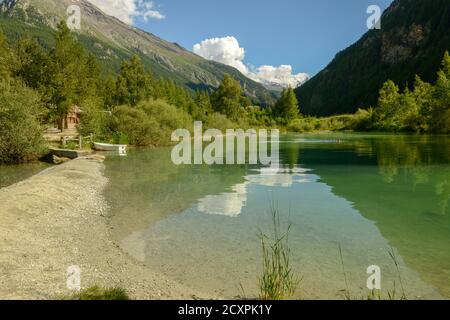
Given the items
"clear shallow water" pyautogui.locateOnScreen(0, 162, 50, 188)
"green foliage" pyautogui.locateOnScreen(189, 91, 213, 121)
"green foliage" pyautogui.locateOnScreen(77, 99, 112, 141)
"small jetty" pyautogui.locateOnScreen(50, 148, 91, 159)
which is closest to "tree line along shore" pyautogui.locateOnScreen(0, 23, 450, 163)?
"green foliage" pyautogui.locateOnScreen(77, 99, 112, 141)

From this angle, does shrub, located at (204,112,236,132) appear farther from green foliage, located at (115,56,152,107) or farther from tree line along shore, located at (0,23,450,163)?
green foliage, located at (115,56,152,107)

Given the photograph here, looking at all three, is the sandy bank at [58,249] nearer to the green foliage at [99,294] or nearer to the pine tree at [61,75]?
the green foliage at [99,294]

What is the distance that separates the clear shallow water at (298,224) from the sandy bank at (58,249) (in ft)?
2.23

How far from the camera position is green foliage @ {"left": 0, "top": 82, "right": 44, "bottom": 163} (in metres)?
31.3

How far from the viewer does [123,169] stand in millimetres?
29547

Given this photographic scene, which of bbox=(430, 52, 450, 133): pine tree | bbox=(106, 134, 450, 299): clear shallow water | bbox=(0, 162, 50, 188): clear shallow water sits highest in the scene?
bbox=(430, 52, 450, 133): pine tree

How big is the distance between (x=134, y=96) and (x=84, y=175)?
177 ft

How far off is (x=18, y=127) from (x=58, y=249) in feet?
79.4

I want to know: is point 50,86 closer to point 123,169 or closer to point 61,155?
point 61,155

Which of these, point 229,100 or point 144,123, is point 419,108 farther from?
point 144,123

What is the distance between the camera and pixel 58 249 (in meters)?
10.7

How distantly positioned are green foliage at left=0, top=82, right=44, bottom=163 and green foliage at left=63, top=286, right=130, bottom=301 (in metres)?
27.8

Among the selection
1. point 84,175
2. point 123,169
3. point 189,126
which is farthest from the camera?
point 189,126
